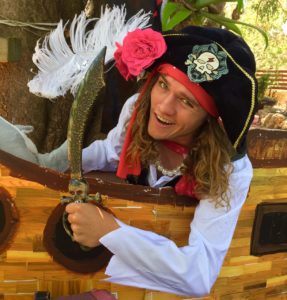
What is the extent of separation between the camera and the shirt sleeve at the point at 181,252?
3.51 feet

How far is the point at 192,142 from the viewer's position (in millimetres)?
1207

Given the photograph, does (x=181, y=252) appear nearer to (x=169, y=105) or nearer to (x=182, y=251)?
(x=182, y=251)

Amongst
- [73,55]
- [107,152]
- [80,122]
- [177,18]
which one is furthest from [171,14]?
[80,122]

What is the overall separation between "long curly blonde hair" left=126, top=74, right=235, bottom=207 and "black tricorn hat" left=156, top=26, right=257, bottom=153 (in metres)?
0.06

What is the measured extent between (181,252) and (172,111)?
1.10 ft

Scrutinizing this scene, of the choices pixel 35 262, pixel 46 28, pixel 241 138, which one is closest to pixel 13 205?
pixel 35 262

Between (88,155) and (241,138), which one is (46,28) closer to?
(88,155)

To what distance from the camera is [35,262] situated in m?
1.14

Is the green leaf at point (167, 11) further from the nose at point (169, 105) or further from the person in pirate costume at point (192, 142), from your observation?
the nose at point (169, 105)

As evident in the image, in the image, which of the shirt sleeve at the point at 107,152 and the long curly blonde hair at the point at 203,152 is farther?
the shirt sleeve at the point at 107,152

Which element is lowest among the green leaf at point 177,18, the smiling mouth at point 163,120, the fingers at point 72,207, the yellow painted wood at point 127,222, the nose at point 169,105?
the yellow painted wood at point 127,222

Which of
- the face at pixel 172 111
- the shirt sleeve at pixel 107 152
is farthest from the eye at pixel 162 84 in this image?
the shirt sleeve at pixel 107 152

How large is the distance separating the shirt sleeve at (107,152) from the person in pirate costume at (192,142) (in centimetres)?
23

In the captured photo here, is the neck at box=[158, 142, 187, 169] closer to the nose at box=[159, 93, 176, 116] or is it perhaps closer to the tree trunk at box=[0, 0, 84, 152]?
the nose at box=[159, 93, 176, 116]
